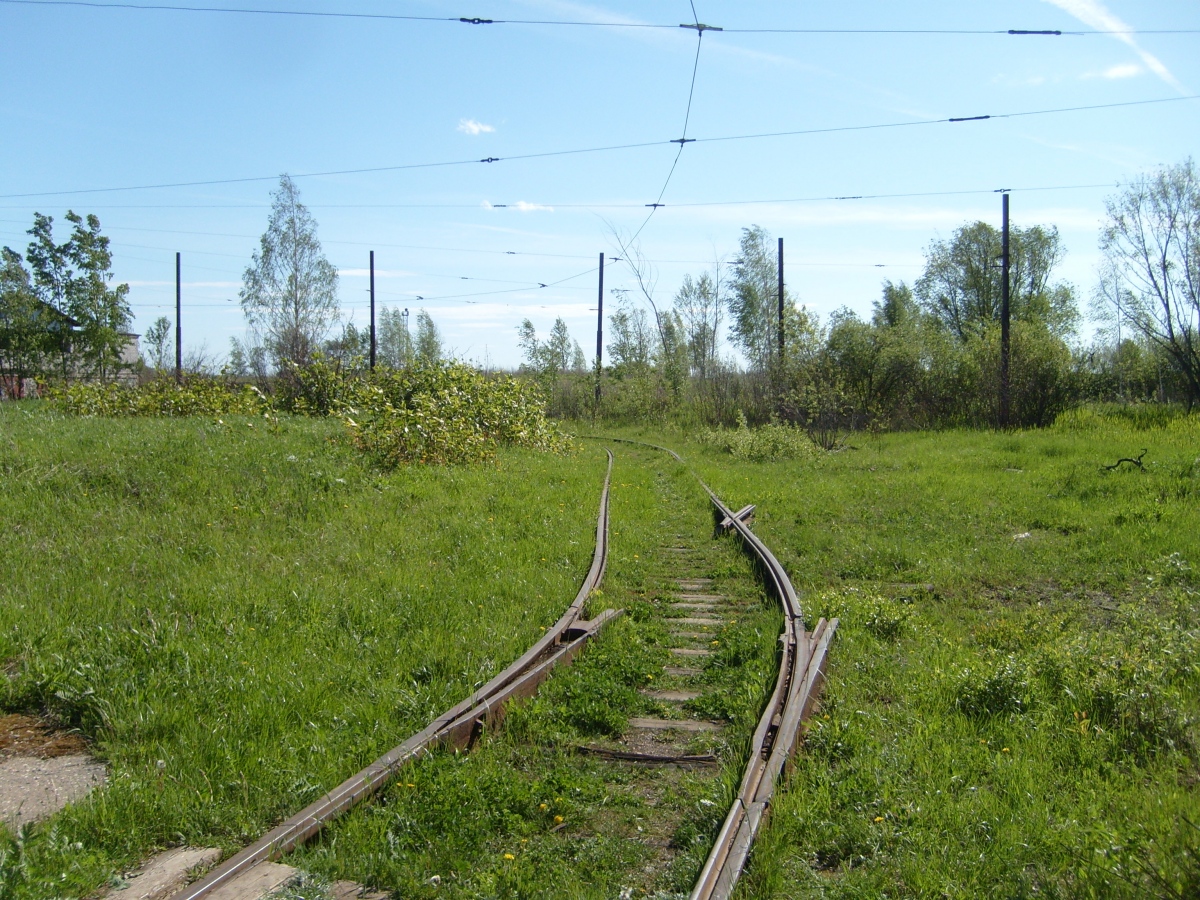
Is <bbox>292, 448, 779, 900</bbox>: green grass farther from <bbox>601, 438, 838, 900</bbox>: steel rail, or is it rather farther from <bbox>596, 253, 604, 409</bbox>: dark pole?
<bbox>596, 253, 604, 409</bbox>: dark pole

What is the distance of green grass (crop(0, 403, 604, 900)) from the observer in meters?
3.92

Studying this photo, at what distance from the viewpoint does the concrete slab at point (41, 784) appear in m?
3.86

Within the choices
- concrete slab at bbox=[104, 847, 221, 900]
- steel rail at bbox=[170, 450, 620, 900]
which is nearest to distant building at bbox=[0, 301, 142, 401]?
steel rail at bbox=[170, 450, 620, 900]

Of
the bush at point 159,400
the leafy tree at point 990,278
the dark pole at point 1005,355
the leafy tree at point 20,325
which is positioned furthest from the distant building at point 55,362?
the leafy tree at point 990,278

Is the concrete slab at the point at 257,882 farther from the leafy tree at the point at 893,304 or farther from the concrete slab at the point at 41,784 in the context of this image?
the leafy tree at the point at 893,304

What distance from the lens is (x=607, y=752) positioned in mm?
4523

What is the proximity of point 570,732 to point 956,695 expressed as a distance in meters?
2.39

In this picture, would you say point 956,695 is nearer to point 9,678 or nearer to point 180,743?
point 180,743

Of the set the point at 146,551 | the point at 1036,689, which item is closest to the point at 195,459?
the point at 146,551

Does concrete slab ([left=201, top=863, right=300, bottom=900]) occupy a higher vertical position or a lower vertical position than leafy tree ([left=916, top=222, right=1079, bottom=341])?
lower

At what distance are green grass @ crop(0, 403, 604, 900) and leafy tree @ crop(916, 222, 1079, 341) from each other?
5544 centimetres

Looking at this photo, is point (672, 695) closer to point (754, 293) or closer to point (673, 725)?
point (673, 725)

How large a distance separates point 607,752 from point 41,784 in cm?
281

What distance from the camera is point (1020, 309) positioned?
57219 mm
